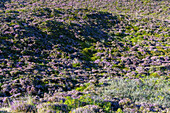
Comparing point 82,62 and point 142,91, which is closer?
point 142,91

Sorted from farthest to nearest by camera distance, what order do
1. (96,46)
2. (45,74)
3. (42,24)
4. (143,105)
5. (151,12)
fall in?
(151,12) → (42,24) → (96,46) → (45,74) → (143,105)

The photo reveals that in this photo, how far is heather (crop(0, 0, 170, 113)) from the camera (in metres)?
9.27

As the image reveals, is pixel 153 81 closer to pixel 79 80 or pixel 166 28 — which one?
pixel 79 80

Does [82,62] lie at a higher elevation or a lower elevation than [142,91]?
higher

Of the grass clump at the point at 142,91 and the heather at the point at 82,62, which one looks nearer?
the heather at the point at 82,62

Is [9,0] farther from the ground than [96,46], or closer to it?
farther from the ground

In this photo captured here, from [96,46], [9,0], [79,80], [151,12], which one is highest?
[9,0]

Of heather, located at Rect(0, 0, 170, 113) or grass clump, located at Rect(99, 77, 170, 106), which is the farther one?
grass clump, located at Rect(99, 77, 170, 106)

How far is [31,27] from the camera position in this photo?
2219 cm

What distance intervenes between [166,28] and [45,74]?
23.4 metres

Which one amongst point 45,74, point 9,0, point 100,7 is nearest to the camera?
point 45,74

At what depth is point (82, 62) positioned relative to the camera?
56.4 ft

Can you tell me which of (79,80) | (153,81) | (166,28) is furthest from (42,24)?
(166,28)

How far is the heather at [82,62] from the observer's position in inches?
365
